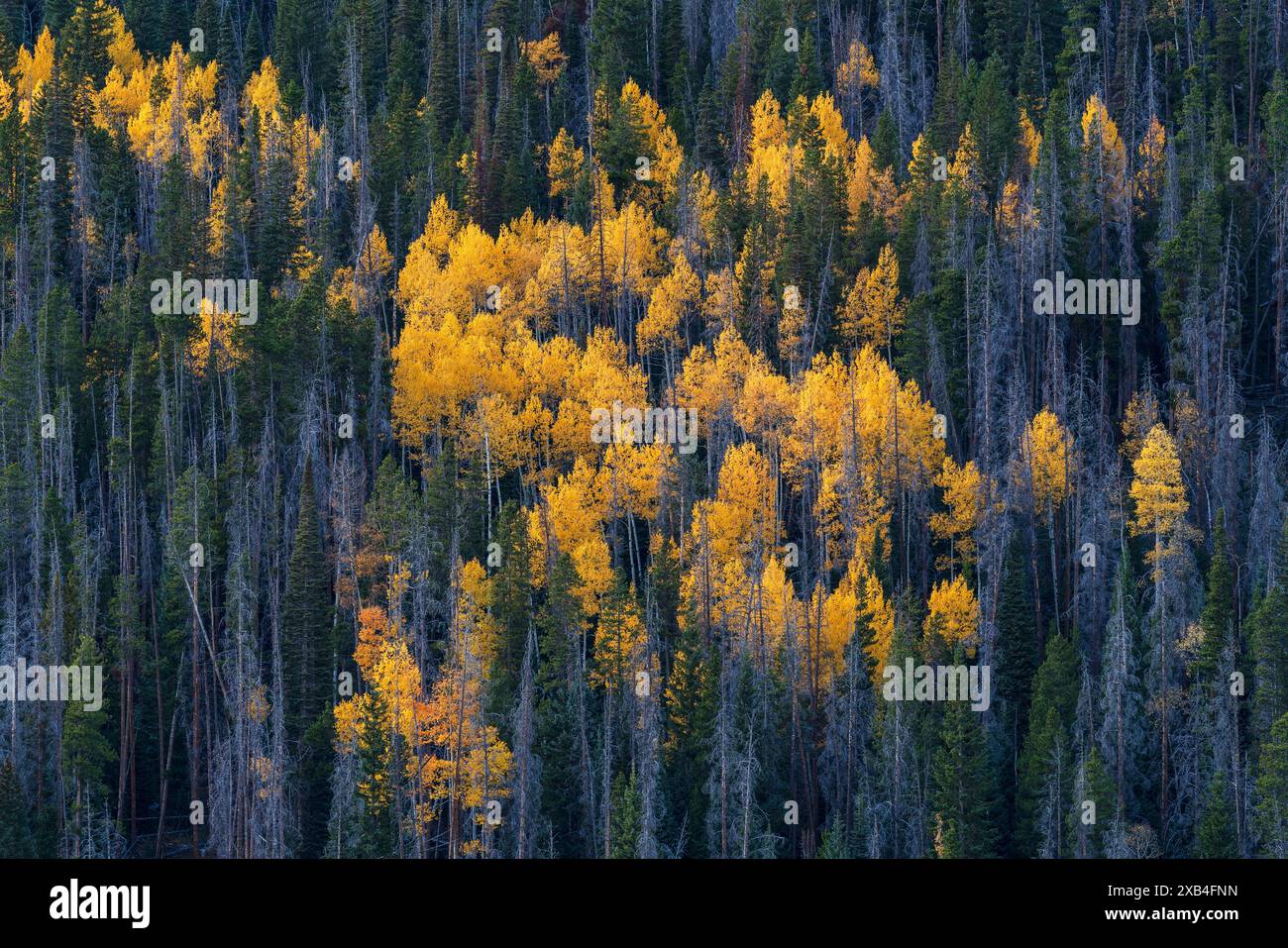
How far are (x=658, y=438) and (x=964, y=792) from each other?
21.2 metres

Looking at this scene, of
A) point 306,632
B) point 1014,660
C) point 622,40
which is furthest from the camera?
point 622,40

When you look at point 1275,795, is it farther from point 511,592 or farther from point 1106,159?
point 1106,159

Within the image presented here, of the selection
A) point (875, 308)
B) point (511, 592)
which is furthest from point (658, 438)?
point (875, 308)

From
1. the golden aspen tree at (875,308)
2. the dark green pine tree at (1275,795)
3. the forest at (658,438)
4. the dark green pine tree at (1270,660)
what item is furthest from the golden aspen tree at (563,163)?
the dark green pine tree at (1275,795)

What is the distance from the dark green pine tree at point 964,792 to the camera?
67.4 metres

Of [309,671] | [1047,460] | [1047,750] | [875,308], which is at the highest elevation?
[875,308]

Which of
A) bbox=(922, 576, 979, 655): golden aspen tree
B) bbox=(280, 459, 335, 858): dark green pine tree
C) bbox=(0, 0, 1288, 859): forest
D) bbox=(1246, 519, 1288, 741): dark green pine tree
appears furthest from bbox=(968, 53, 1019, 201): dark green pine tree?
bbox=(280, 459, 335, 858): dark green pine tree

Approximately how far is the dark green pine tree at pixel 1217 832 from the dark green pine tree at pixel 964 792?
20.0ft

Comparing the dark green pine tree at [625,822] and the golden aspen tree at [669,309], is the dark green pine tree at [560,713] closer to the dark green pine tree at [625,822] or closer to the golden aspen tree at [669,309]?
the dark green pine tree at [625,822]

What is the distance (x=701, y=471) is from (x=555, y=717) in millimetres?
14671

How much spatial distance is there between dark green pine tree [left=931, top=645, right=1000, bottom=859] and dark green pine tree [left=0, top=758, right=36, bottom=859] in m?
27.0

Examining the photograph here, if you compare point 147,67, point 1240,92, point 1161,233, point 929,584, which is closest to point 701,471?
point 929,584

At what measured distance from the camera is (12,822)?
68.8 meters

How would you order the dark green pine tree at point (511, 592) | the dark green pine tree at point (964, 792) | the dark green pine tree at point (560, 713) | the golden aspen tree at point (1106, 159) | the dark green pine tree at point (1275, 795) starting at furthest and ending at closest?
the golden aspen tree at point (1106, 159) → the dark green pine tree at point (511, 592) → the dark green pine tree at point (560, 713) → the dark green pine tree at point (964, 792) → the dark green pine tree at point (1275, 795)
